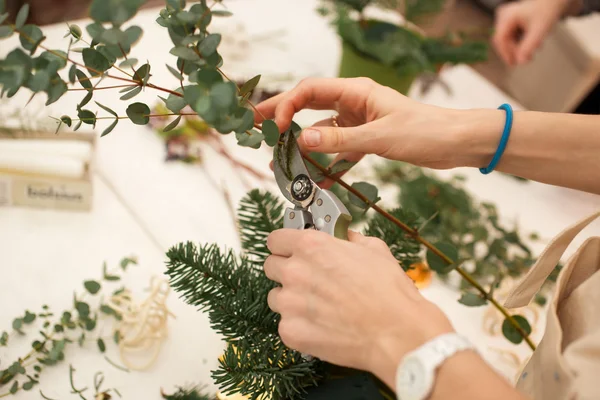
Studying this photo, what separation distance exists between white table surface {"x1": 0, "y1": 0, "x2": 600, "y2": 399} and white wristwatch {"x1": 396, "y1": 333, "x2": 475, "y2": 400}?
1.27 feet

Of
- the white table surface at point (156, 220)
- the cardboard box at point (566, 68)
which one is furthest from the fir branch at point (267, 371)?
the cardboard box at point (566, 68)

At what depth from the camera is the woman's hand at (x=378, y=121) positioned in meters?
0.56

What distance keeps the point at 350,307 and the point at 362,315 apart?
12mm

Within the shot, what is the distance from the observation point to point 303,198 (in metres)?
0.50

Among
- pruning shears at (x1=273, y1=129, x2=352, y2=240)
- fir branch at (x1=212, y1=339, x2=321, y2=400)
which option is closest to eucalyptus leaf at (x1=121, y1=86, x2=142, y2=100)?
pruning shears at (x1=273, y1=129, x2=352, y2=240)

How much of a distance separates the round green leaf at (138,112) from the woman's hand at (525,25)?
1.20 m

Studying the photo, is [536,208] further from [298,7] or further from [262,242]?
[298,7]

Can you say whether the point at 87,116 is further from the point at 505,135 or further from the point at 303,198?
the point at 505,135

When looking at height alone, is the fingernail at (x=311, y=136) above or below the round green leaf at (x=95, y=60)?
below

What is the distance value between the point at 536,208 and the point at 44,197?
0.99m

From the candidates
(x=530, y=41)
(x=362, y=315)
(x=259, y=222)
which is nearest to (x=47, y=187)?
(x=259, y=222)

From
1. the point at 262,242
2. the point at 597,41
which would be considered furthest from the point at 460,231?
the point at 597,41

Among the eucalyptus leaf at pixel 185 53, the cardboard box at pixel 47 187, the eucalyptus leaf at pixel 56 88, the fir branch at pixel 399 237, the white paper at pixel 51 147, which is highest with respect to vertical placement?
the eucalyptus leaf at pixel 185 53

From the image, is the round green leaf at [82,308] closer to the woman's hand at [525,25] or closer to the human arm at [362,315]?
the human arm at [362,315]
